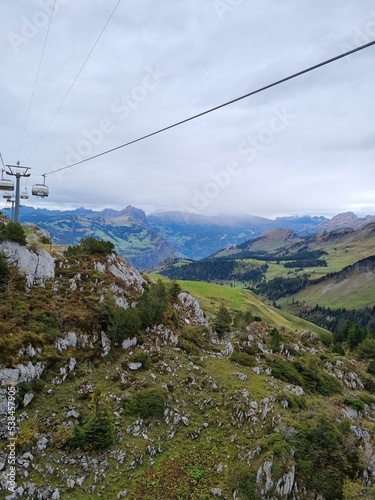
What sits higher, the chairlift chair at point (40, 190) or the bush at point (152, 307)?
the chairlift chair at point (40, 190)

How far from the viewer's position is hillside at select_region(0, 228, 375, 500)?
22.8 meters

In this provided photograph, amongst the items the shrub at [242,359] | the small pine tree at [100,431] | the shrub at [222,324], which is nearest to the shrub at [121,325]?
the small pine tree at [100,431]

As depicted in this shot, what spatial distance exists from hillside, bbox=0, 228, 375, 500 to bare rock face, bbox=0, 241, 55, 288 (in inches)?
12.1

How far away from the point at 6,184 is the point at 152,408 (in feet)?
105

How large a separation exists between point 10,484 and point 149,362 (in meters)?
16.8

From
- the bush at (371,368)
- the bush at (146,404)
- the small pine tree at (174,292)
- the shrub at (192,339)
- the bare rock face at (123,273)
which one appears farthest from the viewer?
the bush at (371,368)

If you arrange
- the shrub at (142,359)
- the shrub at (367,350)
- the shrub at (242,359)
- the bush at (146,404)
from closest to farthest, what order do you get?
the bush at (146,404), the shrub at (142,359), the shrub at (242,359), the shrub at (367,350)

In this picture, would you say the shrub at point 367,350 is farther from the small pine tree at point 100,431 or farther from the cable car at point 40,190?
the cable car at point 40,190

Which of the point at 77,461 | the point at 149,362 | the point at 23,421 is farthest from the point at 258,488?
the point at 23,421

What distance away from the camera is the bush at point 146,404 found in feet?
91.8

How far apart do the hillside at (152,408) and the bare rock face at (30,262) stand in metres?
0.31

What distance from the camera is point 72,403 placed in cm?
2736

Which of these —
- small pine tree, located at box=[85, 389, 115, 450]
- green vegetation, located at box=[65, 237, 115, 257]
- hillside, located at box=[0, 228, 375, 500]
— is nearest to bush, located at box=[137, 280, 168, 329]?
hillside, located at box=[0, 228, 375, 500]

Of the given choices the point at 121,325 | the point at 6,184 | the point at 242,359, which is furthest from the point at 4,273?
the point at 242,359
